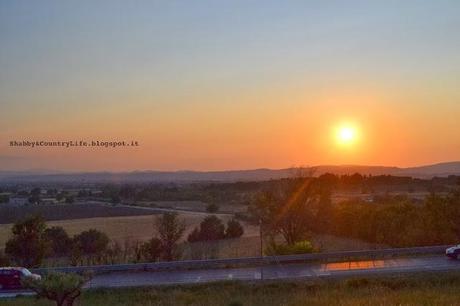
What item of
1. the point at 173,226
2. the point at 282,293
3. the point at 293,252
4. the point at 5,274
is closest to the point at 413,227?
the point at 293,252

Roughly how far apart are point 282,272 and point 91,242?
18491mm

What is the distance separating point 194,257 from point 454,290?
17.9 metres

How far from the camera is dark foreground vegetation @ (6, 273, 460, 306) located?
20.7 metres

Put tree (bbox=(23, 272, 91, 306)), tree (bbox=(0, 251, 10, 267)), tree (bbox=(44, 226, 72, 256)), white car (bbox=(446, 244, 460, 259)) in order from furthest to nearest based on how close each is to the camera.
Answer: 1. tree (bbox=(44, 226, 72, 256))
2. tree (bbox=(0, 251, 10, 267))
3. white car (bbox=(446, 244, 460, 259))
4. tree (bbox=(23, 272, 91, 306))

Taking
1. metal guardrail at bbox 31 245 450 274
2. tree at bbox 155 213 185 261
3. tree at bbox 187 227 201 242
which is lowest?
tree at bbox 187 227 201 242

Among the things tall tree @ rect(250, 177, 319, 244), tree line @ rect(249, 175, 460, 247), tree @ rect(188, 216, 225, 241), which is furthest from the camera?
tree @ rect(188, 216, 225, 241)

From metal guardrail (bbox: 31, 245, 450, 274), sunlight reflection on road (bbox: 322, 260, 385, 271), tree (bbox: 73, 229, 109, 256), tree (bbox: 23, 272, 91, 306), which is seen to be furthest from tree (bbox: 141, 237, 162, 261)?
tree (bbox: 23, 272, 91, 306)

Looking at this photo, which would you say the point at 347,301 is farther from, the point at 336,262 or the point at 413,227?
the point at 413,227

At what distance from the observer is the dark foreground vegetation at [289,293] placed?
2072 centimetres

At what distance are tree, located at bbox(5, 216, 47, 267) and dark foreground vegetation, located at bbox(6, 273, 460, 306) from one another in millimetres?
10983

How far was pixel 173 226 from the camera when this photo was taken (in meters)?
37.2

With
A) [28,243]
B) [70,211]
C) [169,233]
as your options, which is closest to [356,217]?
[169,233]

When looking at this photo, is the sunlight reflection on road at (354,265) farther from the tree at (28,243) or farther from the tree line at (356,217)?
the tree at (28,243)

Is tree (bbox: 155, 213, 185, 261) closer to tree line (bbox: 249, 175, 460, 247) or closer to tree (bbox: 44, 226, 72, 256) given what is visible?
tree line (bbox: 249, 175, 460, 247)
